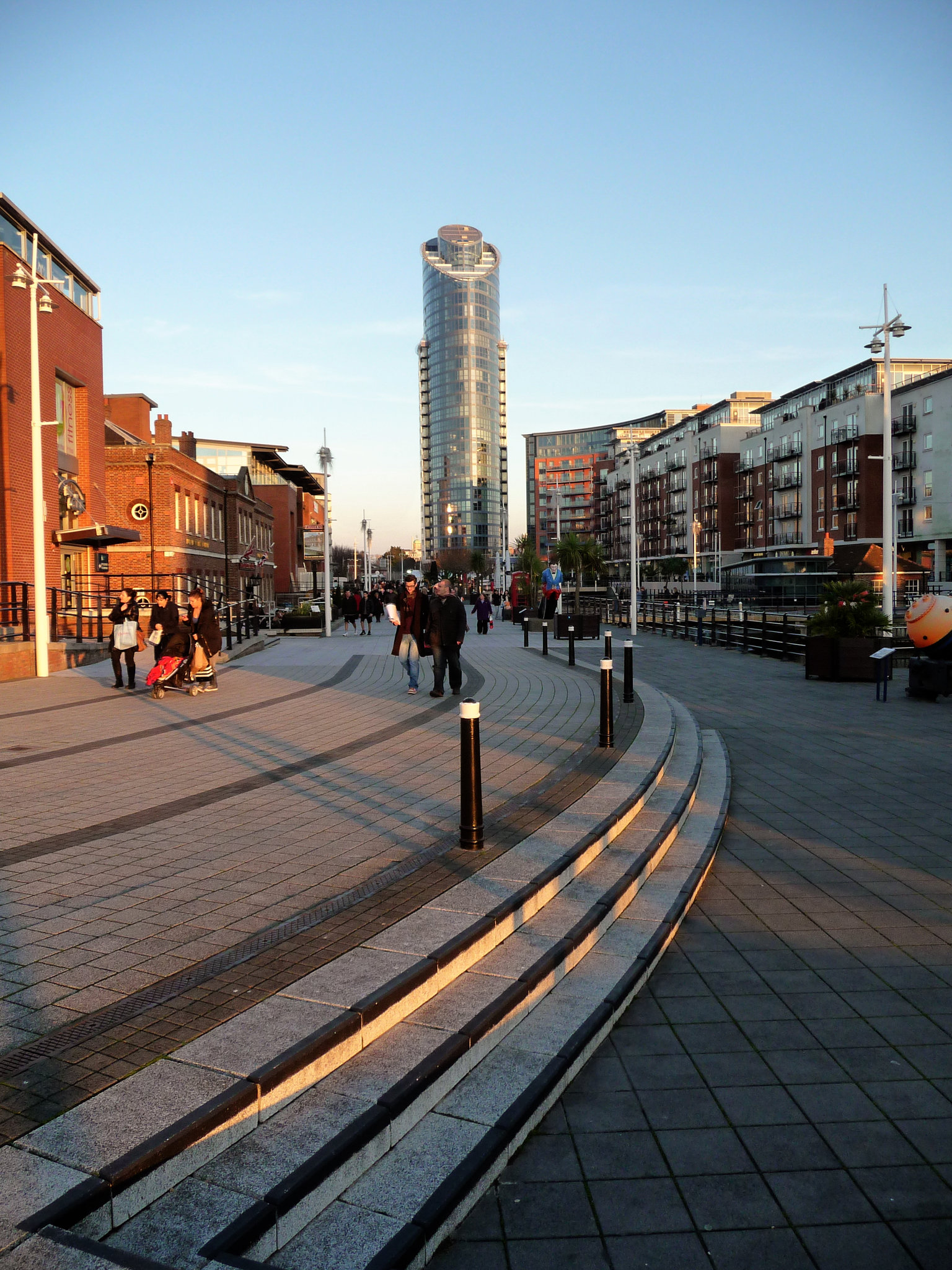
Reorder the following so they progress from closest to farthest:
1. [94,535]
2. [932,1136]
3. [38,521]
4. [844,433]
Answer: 1. [932,1136]
2. [38,521]
3. [94,535]
4. [844,433]

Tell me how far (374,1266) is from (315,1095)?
0.76 meters

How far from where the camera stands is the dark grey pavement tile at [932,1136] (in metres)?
3.11

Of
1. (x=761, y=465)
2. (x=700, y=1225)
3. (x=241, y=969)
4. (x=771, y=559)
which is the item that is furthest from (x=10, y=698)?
(x=761, y=465)

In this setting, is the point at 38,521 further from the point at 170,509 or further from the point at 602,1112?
the point at 170,509

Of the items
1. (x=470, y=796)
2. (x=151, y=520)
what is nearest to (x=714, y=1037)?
(x=470, y=796)

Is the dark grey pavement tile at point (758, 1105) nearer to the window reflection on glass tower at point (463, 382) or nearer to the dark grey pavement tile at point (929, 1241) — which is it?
the dark grey pavement tile at point (929, 1241)

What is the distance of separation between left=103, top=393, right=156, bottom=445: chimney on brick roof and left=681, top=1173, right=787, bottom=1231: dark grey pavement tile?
155ft

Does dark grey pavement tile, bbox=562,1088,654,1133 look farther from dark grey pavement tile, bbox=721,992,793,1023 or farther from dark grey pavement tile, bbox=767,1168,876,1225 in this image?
dark grey pavement tile, bbox=721,992,793,1023

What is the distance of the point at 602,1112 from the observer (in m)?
3.44

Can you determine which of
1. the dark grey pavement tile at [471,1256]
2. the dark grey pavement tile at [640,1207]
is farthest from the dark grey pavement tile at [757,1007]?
the dark grey pavement tile at [471,1256]

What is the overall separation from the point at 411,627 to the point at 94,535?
13588 mm

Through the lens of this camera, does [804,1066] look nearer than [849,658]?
Yes

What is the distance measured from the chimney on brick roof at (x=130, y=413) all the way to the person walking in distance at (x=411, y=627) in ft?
117

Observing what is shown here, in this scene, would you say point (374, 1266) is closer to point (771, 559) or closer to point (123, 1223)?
point (123, 1223)
